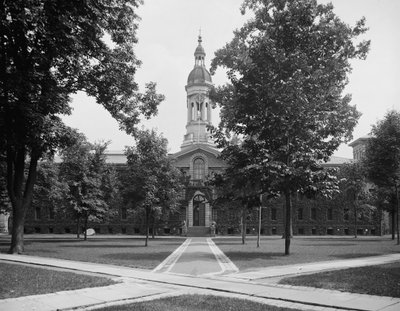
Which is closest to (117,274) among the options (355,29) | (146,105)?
(146,105)

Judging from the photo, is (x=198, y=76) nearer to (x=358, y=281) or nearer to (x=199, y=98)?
(x=199, y=98)

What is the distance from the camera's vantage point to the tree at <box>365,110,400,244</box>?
3234 cm

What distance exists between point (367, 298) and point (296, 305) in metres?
1.81

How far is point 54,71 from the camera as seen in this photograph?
75.4 ft

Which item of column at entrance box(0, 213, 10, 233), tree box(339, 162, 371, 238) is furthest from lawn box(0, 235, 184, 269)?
column at entrance box(0, 213, 10, 233)

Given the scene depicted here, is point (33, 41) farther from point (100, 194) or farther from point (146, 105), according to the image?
point (100, 194)

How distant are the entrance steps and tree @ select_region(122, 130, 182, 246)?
2394cm

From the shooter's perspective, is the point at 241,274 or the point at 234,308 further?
the point at 241,274

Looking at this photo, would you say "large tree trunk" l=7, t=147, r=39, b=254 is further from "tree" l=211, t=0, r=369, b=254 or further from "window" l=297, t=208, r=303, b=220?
"window" l=297, t=208, r=303, b=220

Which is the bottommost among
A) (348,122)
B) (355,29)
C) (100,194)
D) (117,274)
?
(117,274)

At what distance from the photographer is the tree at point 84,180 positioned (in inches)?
1586

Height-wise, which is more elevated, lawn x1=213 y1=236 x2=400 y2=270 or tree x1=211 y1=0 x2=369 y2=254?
tree x1=211 y1=0 x2=369 y2=254

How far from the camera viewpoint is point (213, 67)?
2317 cm

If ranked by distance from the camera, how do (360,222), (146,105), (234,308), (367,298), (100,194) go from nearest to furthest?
(234,308)
(367,298)
(146,105)
(100,194)
(360,222)
